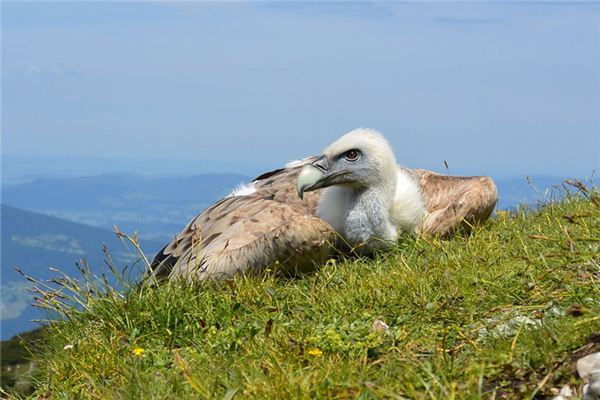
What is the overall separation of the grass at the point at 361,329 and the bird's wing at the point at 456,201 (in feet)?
1.37

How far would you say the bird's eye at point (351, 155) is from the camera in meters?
10.2

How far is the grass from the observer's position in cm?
521

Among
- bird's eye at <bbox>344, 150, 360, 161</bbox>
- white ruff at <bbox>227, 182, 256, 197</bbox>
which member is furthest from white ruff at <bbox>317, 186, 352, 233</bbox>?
white ruff at <bbox>227, 182, 256, 197</bbox>

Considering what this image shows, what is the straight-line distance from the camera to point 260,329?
6875mm

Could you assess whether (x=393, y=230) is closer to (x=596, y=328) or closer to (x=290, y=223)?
(x=290, y=223)

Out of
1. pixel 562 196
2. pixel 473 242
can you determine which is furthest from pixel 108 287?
pixel 562 196

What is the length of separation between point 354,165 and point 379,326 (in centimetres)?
386

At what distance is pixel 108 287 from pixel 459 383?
12.5 ft

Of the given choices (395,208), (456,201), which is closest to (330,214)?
(395,208)

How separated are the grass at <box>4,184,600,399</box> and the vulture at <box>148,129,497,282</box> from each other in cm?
28

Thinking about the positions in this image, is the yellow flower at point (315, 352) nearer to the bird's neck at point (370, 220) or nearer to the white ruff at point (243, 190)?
the bird's neck at point (370, 220)

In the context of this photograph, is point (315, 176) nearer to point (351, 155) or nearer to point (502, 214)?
point (351, 155)

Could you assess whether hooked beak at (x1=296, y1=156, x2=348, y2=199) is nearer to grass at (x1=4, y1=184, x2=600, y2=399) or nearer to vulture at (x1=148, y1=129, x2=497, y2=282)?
vulture at (x1=148, y1=129, x2=497, y2=282)

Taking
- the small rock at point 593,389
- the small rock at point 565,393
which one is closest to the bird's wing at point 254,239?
the small rock at point 565,393
